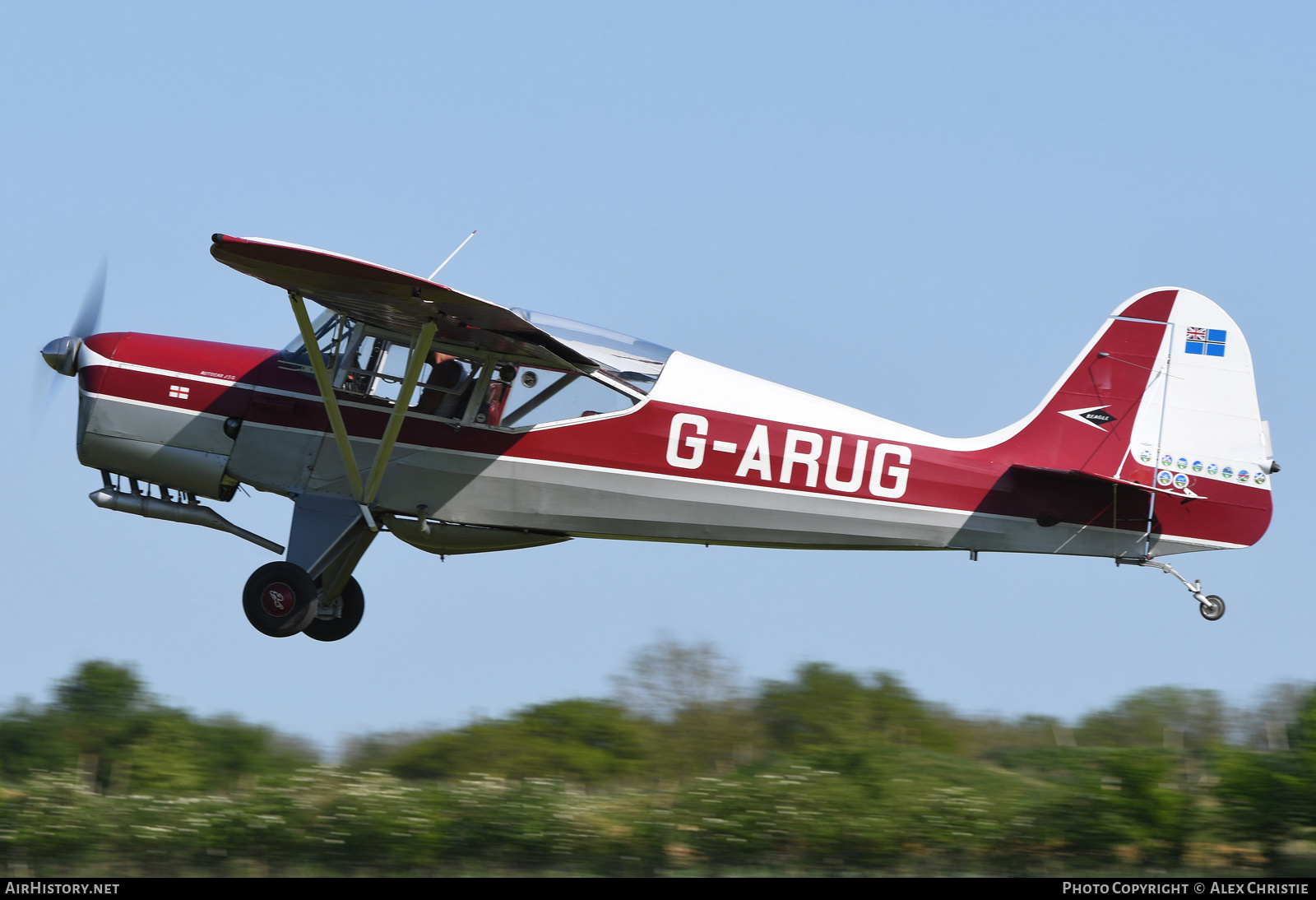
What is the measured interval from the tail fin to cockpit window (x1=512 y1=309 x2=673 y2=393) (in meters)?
2.63

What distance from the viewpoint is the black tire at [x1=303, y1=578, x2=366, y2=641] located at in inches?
393

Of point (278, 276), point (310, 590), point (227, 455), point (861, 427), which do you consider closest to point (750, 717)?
point (861, 427)

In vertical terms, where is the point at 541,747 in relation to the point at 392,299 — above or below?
below

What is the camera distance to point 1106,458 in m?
9.04

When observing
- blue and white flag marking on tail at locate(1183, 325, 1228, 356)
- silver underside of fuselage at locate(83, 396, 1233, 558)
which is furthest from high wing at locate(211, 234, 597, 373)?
blue and white flag marking on tail at locate(1183, 325, 1228, 356)

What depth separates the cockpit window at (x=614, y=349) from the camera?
29.9ft

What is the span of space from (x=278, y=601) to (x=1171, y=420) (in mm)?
6383

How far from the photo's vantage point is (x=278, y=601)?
884cm

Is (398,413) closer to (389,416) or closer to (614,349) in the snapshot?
(389,416)

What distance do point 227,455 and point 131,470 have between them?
2.38 feet

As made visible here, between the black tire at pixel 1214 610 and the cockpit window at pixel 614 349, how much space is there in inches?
159

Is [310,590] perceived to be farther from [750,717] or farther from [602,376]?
[750,717]

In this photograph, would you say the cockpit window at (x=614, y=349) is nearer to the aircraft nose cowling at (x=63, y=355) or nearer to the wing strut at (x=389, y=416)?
the wing strut at (x=389, y=416)

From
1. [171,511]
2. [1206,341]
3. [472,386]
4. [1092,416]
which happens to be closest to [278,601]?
[171,511]
